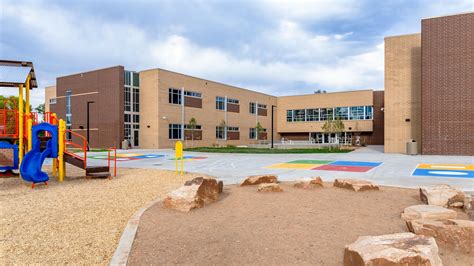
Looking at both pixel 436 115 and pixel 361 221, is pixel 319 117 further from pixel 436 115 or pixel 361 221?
pixel 361 221

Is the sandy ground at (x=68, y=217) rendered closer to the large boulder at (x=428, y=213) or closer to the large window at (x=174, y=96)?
the large boulder at (x=428, y=213)

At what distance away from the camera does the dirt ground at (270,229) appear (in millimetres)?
4332

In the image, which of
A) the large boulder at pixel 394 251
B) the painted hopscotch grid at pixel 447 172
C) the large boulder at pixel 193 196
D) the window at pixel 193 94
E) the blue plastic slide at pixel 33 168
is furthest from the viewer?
the window at pixel 193 94

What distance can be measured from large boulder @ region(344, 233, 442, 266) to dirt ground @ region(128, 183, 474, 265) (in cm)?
49

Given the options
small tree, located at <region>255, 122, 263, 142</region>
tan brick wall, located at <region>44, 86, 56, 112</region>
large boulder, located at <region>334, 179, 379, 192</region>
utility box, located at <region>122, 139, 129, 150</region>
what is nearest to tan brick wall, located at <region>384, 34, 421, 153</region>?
large boulder, located at <region>334, 179, 379, 192</region>

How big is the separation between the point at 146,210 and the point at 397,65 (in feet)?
95.5

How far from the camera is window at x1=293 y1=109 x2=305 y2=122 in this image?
61.7 meters

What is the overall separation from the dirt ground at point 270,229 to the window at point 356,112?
163ft

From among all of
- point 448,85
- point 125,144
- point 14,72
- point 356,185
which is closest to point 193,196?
point 356,185

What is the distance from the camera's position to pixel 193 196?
705 cm

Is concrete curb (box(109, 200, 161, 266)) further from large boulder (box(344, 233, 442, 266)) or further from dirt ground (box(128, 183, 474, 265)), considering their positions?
large boulder (box(344, 233, 442, 266))

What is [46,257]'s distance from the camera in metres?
4.55

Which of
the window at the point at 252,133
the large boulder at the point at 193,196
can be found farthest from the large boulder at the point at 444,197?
the window at the point at 252,133

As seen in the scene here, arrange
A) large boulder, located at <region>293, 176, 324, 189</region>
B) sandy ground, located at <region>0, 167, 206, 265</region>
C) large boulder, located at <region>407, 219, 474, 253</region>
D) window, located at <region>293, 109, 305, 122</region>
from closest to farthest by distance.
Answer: large boulder, located at <region>407, 219, 474, 253</region>, sandy ground, located at <region>0, 167, 206, 265</region>, large boulder, located at <region>293, 176, 324, 189</region>, window, located at <region>293, 109, 305, 122</region>
